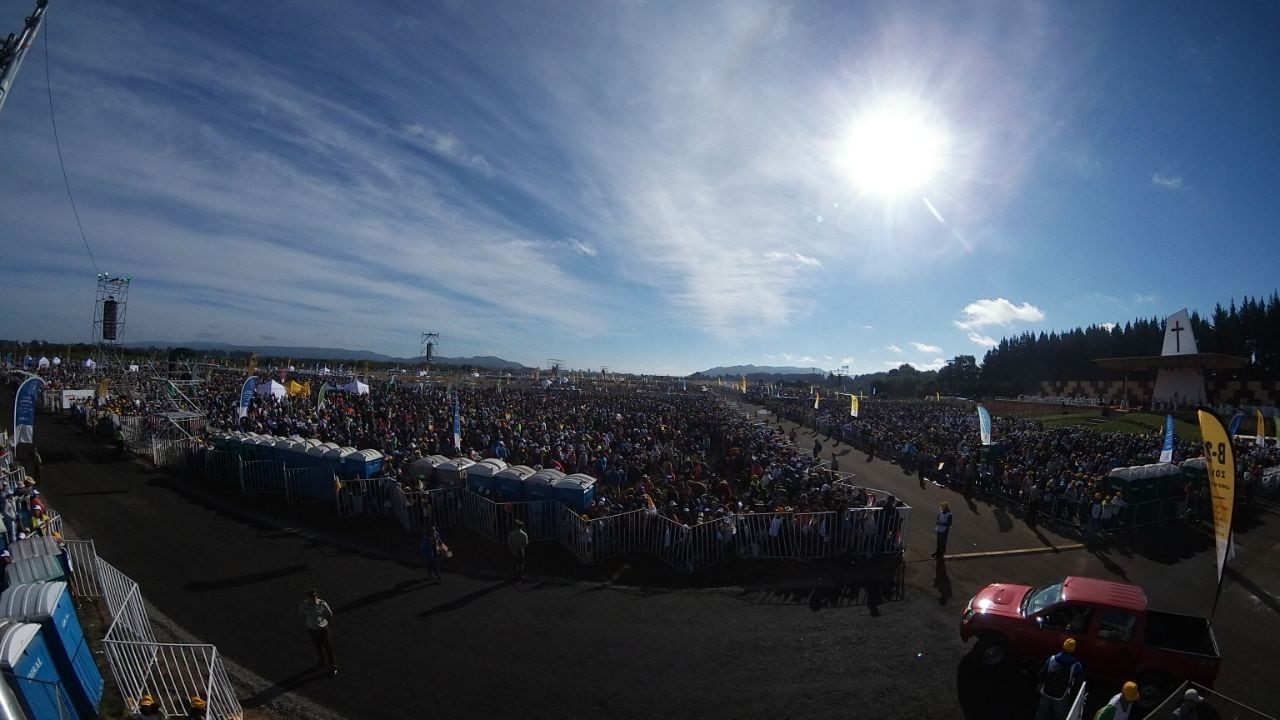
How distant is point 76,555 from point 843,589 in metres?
15.1

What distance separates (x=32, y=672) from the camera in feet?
16.6

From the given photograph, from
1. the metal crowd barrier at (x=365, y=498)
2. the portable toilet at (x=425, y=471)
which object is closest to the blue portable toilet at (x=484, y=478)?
the portable toilet at (x=425, y=471)

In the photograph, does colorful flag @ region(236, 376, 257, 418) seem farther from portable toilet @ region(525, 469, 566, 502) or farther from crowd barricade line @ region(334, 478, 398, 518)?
portable toilet @ region(525, 469, 566, 502)

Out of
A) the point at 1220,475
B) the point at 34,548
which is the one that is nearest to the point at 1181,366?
the point at 1220,475

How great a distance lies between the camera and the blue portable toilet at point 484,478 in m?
13.4

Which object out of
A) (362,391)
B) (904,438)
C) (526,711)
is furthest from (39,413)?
(904,438)

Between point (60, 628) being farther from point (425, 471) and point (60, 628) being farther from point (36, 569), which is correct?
point (425, 471)

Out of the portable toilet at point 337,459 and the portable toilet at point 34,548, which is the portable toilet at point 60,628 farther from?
the portable toilet at point 337,459

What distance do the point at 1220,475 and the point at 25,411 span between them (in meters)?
27.4

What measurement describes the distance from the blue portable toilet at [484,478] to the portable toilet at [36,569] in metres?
7.35

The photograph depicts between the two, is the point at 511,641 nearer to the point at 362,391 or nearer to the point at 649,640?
the point at 649,640

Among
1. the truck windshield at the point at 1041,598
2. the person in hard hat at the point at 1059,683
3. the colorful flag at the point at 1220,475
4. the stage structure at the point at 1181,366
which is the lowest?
the person in hard hat at the point at 1059,683

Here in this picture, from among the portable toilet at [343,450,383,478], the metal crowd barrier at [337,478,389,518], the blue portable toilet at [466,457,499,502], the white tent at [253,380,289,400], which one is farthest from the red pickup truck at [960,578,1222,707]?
the white tent at [253,380,289,400]

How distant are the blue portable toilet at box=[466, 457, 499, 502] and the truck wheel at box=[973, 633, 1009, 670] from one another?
408 inches
